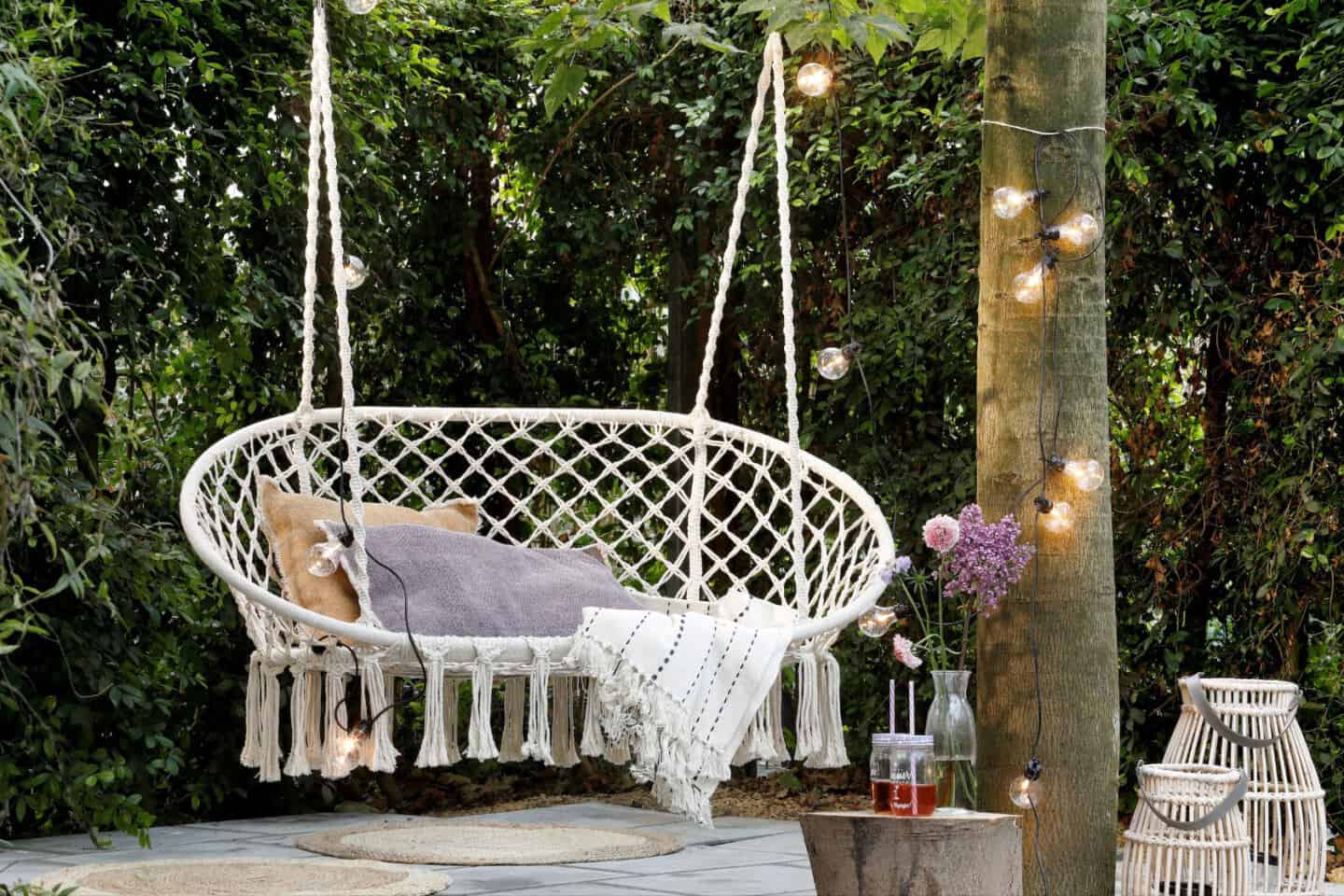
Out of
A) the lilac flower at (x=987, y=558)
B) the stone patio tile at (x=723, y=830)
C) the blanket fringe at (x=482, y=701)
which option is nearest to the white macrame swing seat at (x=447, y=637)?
the blanket fringe at (x=482, y=701)

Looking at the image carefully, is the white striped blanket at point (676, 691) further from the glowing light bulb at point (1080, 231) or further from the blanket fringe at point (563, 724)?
the glowing light bulb at point (1080, 231)

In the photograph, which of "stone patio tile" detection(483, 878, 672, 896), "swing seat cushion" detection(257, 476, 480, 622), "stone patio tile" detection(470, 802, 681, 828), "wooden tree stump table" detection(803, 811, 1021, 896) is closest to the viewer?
"wooden tree stump table" detection(803, 811, 1021, 896)

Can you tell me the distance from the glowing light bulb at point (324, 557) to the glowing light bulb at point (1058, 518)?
3.53 ft

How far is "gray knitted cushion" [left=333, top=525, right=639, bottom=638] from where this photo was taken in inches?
111

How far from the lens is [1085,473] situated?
8.48ft

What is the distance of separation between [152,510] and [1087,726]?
2.23 meters

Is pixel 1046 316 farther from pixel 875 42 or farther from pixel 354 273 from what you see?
pixel 354 273

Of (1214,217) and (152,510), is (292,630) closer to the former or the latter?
(152,510)

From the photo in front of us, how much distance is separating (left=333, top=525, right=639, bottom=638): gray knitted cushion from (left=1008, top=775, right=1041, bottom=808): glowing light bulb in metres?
0.79

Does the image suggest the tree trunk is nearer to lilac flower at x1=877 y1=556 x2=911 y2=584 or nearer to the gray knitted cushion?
lilac flower at x1=877 y1=556 x2=911 y2=584

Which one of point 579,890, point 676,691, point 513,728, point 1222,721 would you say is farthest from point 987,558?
point 579,890

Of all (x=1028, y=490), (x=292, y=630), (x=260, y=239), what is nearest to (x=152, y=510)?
(x=260, y=239)

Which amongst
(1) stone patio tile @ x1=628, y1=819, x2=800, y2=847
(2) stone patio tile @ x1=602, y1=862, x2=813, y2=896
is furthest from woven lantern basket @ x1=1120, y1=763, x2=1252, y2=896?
(1) stone patio tile @ x1=628, y1=819, x2=800, y2=847

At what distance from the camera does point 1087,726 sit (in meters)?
2.57
